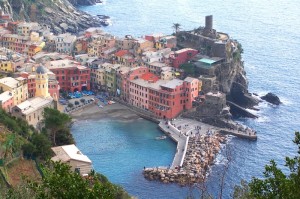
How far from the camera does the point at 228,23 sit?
134m

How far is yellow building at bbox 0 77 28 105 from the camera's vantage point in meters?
66.6

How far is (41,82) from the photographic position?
222 ft

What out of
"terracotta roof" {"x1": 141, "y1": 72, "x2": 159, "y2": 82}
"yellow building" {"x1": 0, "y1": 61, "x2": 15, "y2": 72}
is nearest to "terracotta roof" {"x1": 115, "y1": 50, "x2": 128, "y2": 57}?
"terracotta roof" {"x1": 141, "y1": 72, "x2": 159, "y2": 82}

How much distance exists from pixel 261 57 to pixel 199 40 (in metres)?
22.1

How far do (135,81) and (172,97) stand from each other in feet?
23.7

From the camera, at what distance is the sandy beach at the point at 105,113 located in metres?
72.8

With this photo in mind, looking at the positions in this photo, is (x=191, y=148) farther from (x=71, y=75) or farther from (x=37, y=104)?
(x=71, y=75)

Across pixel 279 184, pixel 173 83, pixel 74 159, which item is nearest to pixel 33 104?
pixel 74 159

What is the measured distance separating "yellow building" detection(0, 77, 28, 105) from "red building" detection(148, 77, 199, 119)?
56.4 ft

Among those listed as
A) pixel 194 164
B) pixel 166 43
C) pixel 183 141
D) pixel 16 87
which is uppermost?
pixel 166 43

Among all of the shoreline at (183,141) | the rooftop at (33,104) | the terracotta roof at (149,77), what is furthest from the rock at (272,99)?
the rooftop at (33,104)

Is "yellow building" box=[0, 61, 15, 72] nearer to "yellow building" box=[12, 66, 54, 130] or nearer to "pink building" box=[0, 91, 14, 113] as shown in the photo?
"yellow building" box=[12, 66, 54, 130]

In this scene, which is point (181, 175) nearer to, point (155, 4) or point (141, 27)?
point (141, 27)

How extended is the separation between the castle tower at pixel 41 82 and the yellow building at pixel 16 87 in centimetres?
164
